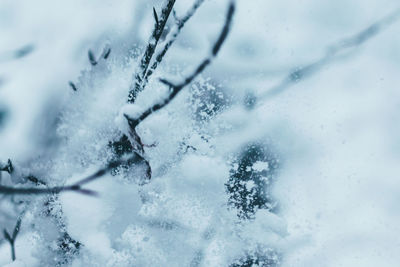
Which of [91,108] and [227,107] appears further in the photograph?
[227,107]

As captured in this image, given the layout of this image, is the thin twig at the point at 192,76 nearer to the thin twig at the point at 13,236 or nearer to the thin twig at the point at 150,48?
the thin twig at the point at 150,48

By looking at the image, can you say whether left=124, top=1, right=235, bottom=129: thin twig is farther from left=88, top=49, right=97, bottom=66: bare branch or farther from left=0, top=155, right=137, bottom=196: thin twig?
left=88, top=49, right=97, bottom=66: bare branch

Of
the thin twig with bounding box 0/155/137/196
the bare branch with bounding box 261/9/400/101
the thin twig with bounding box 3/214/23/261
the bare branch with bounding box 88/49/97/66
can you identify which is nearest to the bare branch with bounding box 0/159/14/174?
the thin twig with bounding box 0/155/137/196

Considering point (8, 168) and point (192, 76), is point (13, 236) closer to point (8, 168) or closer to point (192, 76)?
point (8, 168)

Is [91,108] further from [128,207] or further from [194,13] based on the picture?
[194,13]

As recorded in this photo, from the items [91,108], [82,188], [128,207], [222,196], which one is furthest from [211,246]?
[91,108]

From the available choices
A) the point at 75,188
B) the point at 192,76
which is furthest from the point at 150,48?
the point at 75,188
